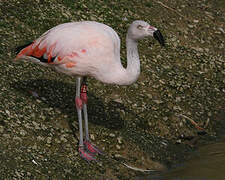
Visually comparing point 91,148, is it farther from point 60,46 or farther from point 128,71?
point 60,46

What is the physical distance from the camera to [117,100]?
1027cm

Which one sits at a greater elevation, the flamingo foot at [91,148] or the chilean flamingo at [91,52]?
the chilean flamingo at [91,52]

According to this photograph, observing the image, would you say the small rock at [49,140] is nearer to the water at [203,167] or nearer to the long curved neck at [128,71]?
the long curved neck at [128,71]

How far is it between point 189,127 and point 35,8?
4.50 meters

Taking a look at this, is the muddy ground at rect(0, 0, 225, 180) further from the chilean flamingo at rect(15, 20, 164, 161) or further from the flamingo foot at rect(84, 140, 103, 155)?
the chilean flamingo at rect(15, 20, 164, 161)

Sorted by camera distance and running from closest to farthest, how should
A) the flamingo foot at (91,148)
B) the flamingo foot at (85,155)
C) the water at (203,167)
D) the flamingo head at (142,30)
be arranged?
the water at (203,167)
the flamingo head at (142,30)
the flamingo foot at (85,155)
the flamingo foot at (91,148)

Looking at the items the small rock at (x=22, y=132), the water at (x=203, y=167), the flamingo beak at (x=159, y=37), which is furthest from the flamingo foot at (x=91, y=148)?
the flamingo beak at (x=159, y=37)

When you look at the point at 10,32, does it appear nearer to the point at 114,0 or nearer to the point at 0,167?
the point at 114,0

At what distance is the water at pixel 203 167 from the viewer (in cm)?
764

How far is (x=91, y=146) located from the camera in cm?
875

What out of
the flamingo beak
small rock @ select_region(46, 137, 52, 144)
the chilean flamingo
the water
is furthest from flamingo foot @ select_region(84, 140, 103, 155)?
the flamingo beak

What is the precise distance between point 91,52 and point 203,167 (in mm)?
2478

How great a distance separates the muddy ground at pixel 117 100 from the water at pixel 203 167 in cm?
36

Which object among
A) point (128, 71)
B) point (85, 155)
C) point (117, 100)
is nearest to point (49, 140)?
point (85, 155)
